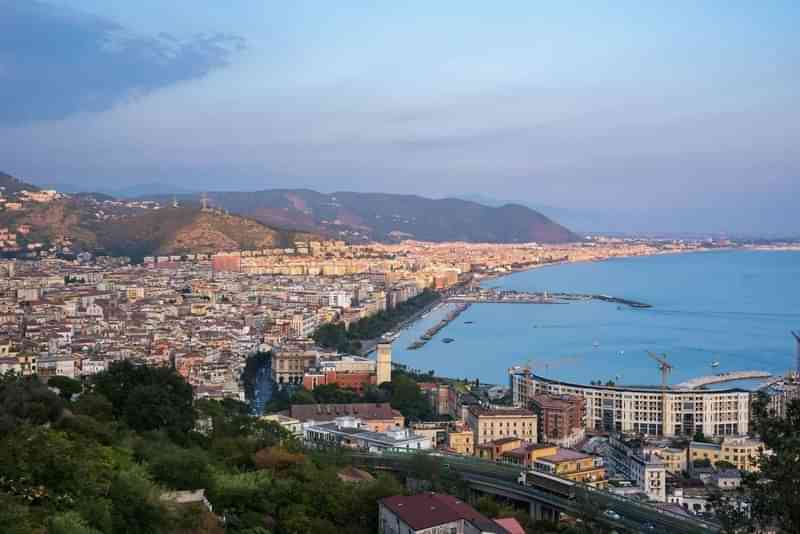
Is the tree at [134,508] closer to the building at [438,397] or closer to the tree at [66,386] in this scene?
the tree at [66,386]

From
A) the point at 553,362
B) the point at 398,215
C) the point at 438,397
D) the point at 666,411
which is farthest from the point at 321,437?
the point at 398,215

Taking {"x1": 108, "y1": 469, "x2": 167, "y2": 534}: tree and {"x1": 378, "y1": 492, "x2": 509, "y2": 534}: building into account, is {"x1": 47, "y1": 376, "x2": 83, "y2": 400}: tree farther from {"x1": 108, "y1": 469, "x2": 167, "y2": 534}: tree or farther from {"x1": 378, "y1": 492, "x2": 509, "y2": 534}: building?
{"x1": 108, "y1": 469, "x2": 167, "y2": 534}: tree

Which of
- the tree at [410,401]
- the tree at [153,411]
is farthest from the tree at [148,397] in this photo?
the tree at [410,401]

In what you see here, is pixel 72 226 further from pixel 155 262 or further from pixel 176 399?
pixel 176 399

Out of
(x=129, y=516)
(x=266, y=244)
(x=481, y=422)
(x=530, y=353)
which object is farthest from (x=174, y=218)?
(x=129, y=516)

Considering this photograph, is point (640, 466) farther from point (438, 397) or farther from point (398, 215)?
point (398, 215)
